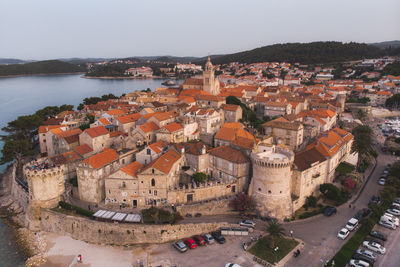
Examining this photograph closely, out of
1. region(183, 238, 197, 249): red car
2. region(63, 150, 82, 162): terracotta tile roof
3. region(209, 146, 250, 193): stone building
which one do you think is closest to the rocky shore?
region(63, 150, 82, 162): terracotta tile roof

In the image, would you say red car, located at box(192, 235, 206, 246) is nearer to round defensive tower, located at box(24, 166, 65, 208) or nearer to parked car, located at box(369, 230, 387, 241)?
parked car, located at box(369, 230, 387, 241)

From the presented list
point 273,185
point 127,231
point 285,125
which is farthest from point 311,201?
point 127,231

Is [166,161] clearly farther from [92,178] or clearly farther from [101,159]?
[92,178]

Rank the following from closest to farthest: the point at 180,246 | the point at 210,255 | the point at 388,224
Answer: the point at 210,255, the point at 180,246, the point at 388,224

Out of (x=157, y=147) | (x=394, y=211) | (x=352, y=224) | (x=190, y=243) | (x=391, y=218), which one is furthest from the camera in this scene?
(x=157, y=147)

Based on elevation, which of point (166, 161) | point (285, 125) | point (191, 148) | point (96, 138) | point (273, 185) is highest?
point (285, 125)

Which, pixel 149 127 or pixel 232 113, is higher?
pixel 232 113

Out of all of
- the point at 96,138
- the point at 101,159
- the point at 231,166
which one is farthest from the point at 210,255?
the point at 96,138

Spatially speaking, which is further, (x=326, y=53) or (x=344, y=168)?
(x=326, y=53)

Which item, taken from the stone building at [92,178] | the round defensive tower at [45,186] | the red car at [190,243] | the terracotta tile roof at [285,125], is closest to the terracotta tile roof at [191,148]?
the stone building at [92,178]
